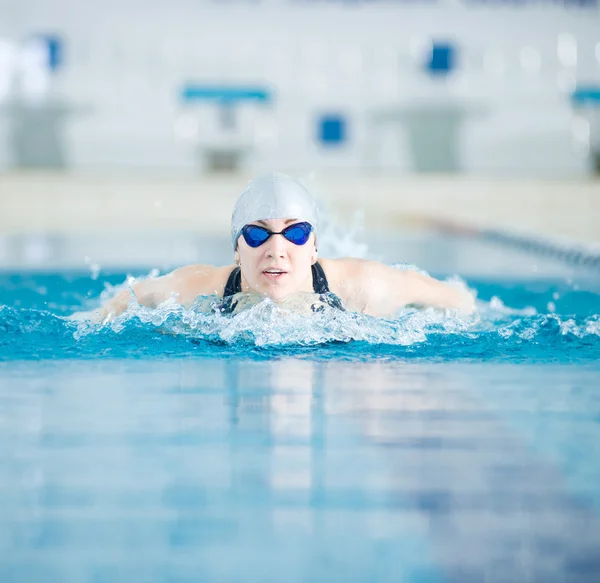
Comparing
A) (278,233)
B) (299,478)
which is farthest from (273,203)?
(299,478)

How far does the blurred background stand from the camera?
1132cm

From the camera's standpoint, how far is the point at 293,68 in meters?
11.6

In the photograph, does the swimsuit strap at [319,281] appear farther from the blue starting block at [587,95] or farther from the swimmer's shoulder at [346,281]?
the blue starting block at [587,95]

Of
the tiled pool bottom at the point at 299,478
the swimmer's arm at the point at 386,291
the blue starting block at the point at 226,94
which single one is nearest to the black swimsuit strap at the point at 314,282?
the swimmer's arm at the point at 386,291

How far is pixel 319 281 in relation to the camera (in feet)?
9.26

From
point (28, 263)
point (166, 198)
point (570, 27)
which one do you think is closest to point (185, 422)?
point (28, 263)

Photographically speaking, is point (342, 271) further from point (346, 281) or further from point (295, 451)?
point (295, 451)

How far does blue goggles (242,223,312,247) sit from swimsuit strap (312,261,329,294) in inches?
7.5

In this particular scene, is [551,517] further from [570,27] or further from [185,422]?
[570,27]

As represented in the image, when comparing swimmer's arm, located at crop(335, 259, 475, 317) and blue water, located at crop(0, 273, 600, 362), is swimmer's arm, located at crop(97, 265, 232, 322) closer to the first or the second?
blue water, located at crop(0, 273, 600, 362)

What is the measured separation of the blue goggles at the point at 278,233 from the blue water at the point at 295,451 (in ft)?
0.61

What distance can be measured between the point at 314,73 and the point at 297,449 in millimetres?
10417

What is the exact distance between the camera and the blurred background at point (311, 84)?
11320 mm

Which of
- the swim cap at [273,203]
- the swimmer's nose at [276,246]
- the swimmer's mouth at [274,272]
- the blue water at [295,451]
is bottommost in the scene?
the blue water at [295,451]
